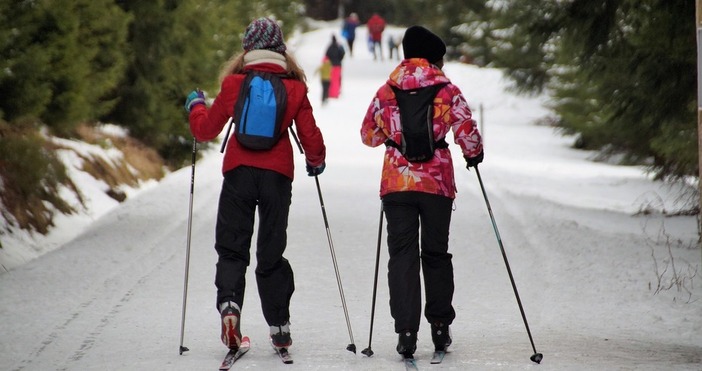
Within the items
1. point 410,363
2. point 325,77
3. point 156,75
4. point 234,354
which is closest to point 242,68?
point 234,354

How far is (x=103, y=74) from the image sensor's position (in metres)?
16.0

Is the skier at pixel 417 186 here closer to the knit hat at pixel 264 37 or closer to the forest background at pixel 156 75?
the knit hat at pixel 264 37

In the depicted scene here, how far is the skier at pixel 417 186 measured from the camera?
710 centimetres

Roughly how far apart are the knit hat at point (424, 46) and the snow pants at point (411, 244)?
825 millimetres

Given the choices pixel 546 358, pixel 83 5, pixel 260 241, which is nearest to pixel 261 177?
pixel 260 241

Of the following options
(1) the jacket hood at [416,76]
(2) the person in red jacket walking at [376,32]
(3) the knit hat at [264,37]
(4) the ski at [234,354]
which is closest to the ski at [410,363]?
(4) the ski at [234,354]

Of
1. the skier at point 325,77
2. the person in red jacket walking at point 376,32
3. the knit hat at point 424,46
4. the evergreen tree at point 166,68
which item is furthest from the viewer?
the person in red jacket walking at point 376,32

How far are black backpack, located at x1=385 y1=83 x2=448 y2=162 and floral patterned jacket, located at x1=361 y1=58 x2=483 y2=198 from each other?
1.3 inches

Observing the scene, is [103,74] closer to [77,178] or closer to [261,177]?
[77,178]

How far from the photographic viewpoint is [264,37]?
23.6 feet

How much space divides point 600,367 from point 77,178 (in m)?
10.1

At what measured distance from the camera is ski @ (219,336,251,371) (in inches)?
270

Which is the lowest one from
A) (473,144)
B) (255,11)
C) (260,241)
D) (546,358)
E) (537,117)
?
(537,117)

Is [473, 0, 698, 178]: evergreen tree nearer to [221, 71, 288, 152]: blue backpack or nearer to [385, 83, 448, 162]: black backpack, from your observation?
[385, 83, 448, 162]: black backpack
